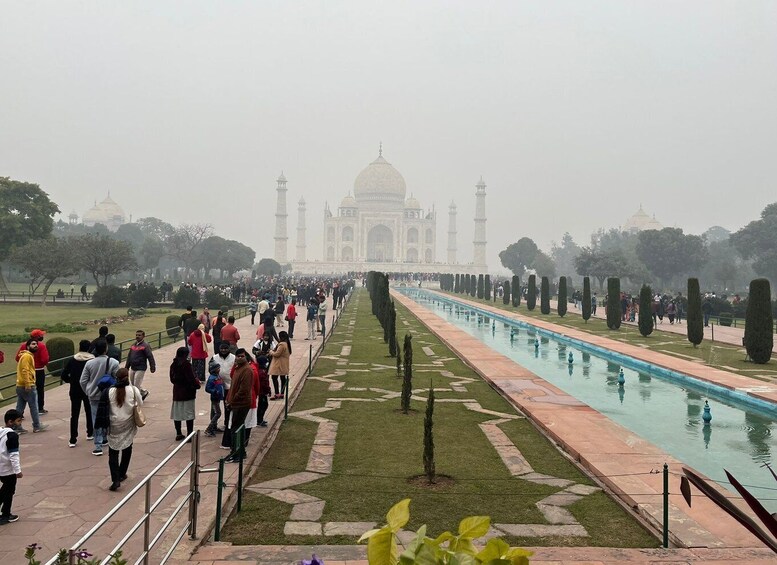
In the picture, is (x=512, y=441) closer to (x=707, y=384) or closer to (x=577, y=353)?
(x=707, y=384)

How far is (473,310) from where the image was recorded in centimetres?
3197

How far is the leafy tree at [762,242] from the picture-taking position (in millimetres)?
47625

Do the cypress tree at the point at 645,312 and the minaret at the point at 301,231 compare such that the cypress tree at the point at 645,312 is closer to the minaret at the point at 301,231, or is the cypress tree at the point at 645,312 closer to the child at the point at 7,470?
the child at the point at 7,470

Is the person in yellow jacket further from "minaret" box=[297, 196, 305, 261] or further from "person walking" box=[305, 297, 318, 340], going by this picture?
"minaret" box=[297, 196, 305, 261]

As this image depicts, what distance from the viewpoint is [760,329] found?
14102 millimetres

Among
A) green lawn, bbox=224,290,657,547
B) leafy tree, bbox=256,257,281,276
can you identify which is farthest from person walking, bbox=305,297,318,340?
leafy tree, bbox=256,257,281,276

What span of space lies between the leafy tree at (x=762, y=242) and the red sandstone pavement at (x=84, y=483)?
47944 mm

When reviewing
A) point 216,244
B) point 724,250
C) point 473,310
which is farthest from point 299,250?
point 473,310

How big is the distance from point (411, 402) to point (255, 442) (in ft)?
8.93

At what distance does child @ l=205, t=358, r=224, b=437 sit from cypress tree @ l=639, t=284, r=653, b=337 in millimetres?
A: 14708

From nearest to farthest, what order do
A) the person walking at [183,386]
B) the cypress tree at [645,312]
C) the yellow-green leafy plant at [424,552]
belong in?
the yellow-green leafy plant at [424,552] < the person walking at [183,386] < the cypress tree at [645,312]

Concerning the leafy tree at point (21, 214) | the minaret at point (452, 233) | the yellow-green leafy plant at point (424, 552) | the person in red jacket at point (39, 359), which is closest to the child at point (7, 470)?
the person in red jacket at point (39, 359)

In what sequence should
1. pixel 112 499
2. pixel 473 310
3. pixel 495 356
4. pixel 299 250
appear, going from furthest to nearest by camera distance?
pixel 299 250, pixel 473 310, pixel 495 356, pixel 112 499

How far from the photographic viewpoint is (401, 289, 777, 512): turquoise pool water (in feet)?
22.6
